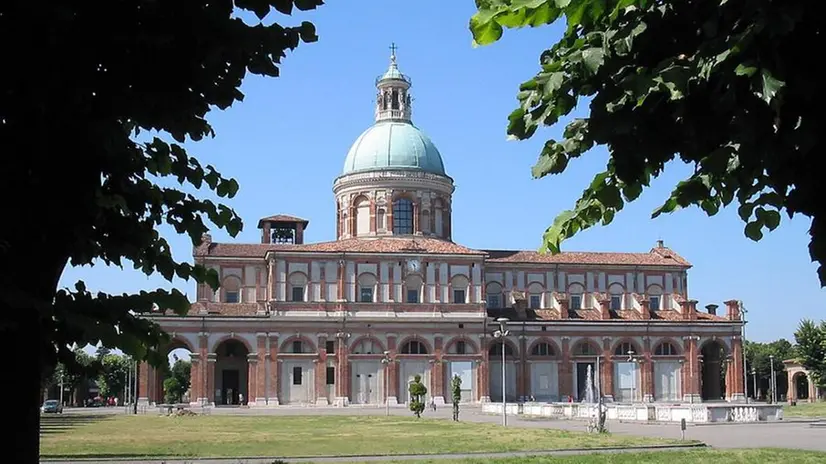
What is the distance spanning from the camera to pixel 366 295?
2837 inches

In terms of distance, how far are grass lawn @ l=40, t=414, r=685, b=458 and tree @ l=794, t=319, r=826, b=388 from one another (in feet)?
73.8

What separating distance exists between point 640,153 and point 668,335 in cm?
7278

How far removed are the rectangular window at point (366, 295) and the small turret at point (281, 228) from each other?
29.3ft

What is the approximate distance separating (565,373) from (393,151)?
21.2 meters

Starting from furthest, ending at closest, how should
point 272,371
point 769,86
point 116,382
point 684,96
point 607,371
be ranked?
point 116,382 < point 607,371 < point 272,371 < point 684,96 < point 769,86

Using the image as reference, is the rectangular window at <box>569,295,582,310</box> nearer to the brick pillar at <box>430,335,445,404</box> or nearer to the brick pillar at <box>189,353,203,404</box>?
the brick pillar at <box>430,335,445,404</box>

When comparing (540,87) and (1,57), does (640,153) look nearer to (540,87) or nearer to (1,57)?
(540,87)

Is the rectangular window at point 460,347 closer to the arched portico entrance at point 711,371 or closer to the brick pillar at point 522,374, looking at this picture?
the brick pillar at point 522,374

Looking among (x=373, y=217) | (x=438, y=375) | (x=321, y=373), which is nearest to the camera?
(x=321, y=373)

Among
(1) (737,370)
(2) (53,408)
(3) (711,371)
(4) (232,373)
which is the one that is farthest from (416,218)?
(2) (53,408)

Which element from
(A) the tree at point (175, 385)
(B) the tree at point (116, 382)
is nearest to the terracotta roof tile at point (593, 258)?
(A) the tree at point (175, 385)

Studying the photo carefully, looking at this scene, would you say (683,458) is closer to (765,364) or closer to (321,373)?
(321,373)

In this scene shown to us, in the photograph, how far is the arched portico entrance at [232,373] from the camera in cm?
7238

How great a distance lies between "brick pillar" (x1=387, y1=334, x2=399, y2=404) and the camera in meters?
69.9
